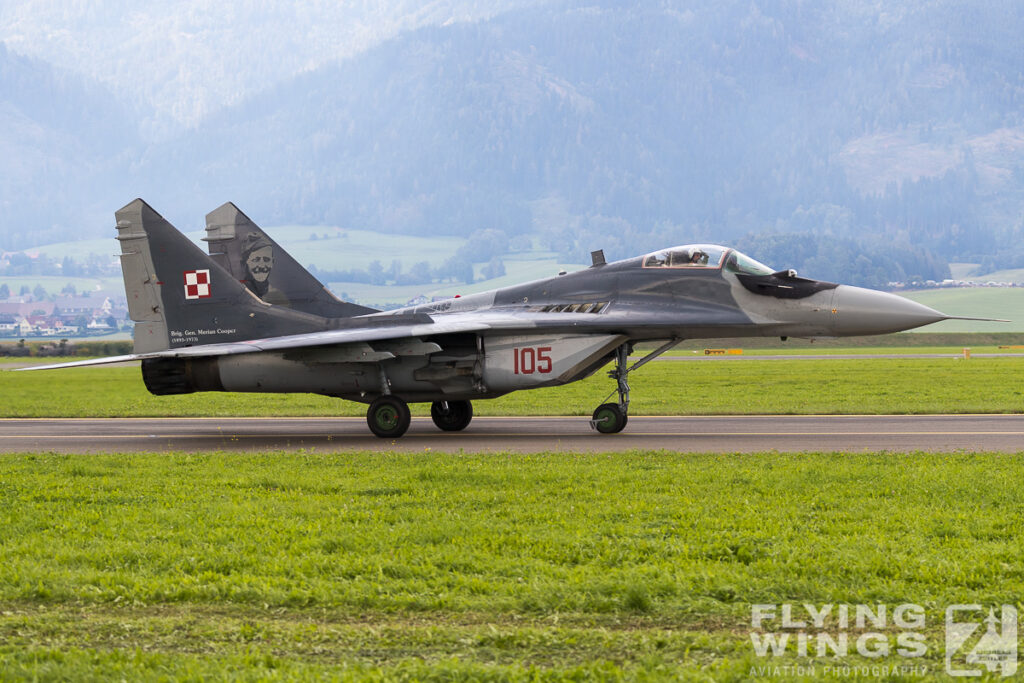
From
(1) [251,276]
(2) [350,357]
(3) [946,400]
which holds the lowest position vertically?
(3) [946,400]

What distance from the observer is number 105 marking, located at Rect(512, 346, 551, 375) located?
18391mm

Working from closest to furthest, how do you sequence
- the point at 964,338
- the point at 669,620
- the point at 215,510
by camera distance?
1. the point at 669,620
2. the point at 215,510
3. the point at 964,338

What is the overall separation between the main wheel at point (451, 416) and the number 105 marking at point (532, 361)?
2168 mm

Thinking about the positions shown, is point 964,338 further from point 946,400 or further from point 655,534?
point 655,534

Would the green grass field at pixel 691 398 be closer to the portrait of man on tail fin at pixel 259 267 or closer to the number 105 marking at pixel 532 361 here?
the portrait of man on tail fin at pixel 259 267

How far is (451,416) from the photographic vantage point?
20.2m

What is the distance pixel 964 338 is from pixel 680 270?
8759 centimetres

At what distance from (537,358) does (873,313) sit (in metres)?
5.86

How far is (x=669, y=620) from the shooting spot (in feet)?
20.5

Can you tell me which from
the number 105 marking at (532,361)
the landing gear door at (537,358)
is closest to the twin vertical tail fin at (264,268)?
the landing gear door at (537,358)

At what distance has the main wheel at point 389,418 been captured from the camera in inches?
731

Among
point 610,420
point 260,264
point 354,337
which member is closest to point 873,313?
point 610,420

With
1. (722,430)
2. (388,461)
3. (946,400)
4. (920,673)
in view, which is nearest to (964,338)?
(946,400)

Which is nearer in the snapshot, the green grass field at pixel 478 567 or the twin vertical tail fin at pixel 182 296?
the green grass field at pixel 478 567
